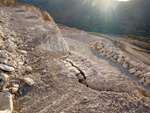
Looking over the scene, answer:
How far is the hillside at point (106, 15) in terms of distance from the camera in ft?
121

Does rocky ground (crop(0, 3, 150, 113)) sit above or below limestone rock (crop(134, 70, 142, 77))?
above

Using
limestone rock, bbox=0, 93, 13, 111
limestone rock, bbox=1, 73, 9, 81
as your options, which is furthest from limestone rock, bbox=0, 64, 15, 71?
limestone rock, bbox=0, 93, 13, 111

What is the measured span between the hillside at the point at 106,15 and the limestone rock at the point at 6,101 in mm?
36904

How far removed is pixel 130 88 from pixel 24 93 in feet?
11.3

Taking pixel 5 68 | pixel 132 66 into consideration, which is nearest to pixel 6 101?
pixel 5 68

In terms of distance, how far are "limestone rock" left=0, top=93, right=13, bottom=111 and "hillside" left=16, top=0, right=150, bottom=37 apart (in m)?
36.9

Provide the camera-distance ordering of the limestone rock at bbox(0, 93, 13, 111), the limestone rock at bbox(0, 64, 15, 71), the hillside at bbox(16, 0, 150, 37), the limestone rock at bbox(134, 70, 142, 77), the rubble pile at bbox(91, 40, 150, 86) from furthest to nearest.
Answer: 1. the hillside at bbox(16, 0, 150, 37)
2. the limestone rock at bbox(134, 70, 142, 77)
3. the rubble pile at bbox(91, 40, 150, 86)
4. the limestone rock at bbox(0, 64, 15, 71)
5. the limestone rock at bbox(0, 93, 13, 111)

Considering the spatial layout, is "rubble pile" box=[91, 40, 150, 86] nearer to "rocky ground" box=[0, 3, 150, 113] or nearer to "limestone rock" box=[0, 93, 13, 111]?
"rocky ground" box=[0, 3, 150, 113]

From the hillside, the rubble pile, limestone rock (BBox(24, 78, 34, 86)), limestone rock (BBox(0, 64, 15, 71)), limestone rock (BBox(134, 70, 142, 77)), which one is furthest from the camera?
the hillside

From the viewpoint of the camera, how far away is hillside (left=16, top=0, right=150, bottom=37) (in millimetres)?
36875

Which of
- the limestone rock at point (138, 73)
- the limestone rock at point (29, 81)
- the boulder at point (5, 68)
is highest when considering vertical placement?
the boulder at point (5, 68)

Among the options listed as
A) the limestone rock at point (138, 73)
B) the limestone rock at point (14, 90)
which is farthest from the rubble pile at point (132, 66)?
the limestone rock at point (14, 90)

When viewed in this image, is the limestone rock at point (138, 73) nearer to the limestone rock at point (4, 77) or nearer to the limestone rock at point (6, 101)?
the limestone rock at point (6, 101)

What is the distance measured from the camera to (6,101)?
6.93 ft
